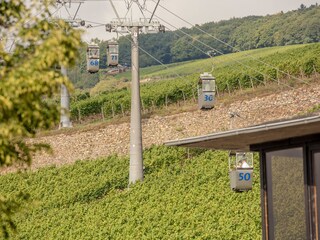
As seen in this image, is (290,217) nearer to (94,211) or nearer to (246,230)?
(246,230)

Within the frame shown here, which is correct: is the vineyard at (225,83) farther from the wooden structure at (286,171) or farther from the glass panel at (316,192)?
the glass panel at (316,192)

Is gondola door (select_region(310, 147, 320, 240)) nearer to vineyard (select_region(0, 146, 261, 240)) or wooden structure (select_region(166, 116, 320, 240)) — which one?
wooden structure (select_region(166, 116, 320, 240))

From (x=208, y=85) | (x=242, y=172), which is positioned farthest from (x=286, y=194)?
(x=208, y=85)

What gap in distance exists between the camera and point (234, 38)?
481 ft

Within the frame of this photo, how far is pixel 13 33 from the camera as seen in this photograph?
11.4m

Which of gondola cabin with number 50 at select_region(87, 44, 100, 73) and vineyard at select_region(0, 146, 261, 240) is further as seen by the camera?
gondola cabin with number 50 at select_region(87, 44, 100, 73)

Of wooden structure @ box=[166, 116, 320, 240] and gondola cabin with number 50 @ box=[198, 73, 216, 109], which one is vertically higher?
gondola cabin with number 50 @ box=[198, 73, 216, 109]

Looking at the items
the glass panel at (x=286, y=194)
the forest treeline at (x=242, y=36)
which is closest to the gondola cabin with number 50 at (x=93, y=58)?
the glass panel at (x=286, y=194)

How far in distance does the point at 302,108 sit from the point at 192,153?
4707 millimetres

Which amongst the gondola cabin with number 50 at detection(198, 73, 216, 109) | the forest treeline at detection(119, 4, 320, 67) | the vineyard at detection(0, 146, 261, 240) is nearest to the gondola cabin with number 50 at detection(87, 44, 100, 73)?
the vineyard at detection(0, 146, 261, 240)

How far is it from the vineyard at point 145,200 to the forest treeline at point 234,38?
7705 centimetres

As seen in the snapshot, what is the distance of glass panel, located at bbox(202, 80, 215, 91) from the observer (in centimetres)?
3134

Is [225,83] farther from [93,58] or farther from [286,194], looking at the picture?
[286,194]

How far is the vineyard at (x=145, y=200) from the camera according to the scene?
107 feet
